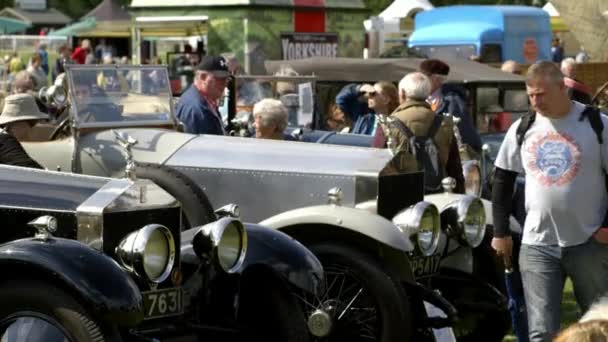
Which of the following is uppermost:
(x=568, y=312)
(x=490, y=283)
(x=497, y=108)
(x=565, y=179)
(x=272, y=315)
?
(x=565, y=179)

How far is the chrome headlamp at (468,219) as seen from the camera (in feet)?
23.0

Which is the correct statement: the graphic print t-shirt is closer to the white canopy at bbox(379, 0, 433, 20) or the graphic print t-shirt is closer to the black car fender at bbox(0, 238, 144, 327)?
the black car fender at bbox(0, 238, 144, 327)

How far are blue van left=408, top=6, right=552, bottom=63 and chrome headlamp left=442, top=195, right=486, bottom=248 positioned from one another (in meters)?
14.3

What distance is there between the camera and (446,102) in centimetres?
1041

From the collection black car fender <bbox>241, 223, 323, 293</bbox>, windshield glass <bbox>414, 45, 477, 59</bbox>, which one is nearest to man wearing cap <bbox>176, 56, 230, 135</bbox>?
black car fender <bbox>241, 223, 323, 293</bbox>

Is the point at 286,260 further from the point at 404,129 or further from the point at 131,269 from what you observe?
the point at 404,129

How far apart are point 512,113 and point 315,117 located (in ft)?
8.06

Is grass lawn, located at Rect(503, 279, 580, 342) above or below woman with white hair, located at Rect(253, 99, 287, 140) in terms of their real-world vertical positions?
below

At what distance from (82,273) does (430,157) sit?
138 inches

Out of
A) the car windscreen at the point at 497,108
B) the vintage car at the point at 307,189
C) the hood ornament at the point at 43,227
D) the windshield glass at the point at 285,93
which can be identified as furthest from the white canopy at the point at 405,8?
the hood ornament at the point at 43,227

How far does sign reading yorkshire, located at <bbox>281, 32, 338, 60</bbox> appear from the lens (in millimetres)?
18016

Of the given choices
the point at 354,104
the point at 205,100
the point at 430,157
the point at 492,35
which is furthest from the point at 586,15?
the point at 492,35

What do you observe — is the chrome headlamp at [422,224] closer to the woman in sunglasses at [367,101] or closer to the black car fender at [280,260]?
the black car fender at [280,260]

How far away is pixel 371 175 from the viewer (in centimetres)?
679
